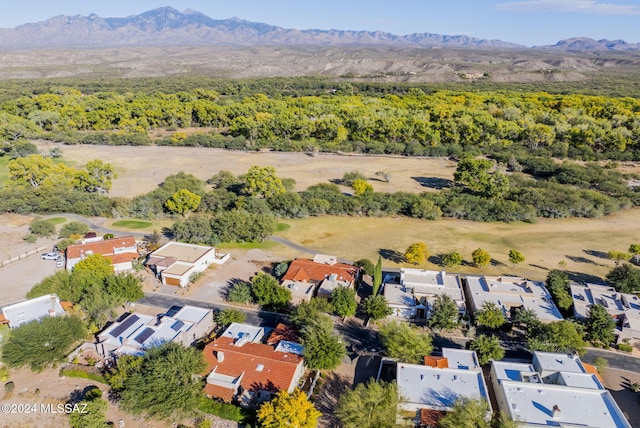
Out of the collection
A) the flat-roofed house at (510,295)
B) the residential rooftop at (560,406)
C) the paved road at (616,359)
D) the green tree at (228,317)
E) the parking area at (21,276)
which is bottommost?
the parking area at (21,276)

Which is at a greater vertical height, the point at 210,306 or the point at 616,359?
the point at 616,359

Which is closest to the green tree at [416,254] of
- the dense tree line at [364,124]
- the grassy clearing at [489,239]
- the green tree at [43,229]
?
the grassy clearing at [489,239]

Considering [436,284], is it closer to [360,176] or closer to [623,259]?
[623,259]

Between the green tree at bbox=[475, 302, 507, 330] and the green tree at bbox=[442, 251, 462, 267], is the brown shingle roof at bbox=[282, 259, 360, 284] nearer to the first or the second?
the green tree at bbox=[442, 251, 462, 267]

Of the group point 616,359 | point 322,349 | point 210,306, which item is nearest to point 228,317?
point 210,306

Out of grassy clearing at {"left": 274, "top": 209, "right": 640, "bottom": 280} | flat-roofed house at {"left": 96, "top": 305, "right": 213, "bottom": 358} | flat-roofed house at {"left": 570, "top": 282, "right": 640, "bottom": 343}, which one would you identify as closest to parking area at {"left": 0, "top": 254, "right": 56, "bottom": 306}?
flat-roofed house at {"left": 96, "top": 305, "right": 213, "bottom": 358}

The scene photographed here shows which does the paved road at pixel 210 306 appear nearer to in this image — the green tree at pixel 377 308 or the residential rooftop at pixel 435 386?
the green tree at pixel 377 308

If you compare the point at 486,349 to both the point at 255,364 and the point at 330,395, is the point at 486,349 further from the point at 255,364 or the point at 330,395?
the point at 255,364
